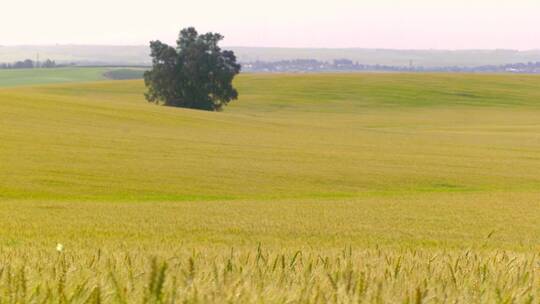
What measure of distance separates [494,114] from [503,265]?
258 ft

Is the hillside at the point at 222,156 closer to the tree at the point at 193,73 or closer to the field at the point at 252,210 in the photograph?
the field at the point at 252,210

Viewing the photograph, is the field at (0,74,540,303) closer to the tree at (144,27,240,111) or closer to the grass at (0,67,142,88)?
the tree at (144,27,240,111)

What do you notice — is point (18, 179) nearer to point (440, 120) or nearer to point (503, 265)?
point (503, 265)

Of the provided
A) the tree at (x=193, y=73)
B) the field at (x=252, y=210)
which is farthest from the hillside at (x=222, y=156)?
the tree at (x=193, y=73)

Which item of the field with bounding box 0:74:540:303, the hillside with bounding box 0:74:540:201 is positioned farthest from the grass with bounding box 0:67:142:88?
the field with bounding box 0:74:540:303

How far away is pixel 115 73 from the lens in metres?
167

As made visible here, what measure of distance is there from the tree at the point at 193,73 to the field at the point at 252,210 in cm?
1930

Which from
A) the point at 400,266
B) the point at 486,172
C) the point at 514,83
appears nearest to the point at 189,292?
the point at 400,266

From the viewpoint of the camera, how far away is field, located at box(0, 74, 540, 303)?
254 centimetres

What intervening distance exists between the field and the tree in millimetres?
19302

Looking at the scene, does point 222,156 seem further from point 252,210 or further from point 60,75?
point 60,75

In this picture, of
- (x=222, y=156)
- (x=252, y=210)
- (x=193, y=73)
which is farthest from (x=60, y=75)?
(x=252, y=210)

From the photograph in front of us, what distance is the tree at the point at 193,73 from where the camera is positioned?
73500 millimetres

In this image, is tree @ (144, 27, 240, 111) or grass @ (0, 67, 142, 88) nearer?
tree @ (144, 27, 240, 111)
